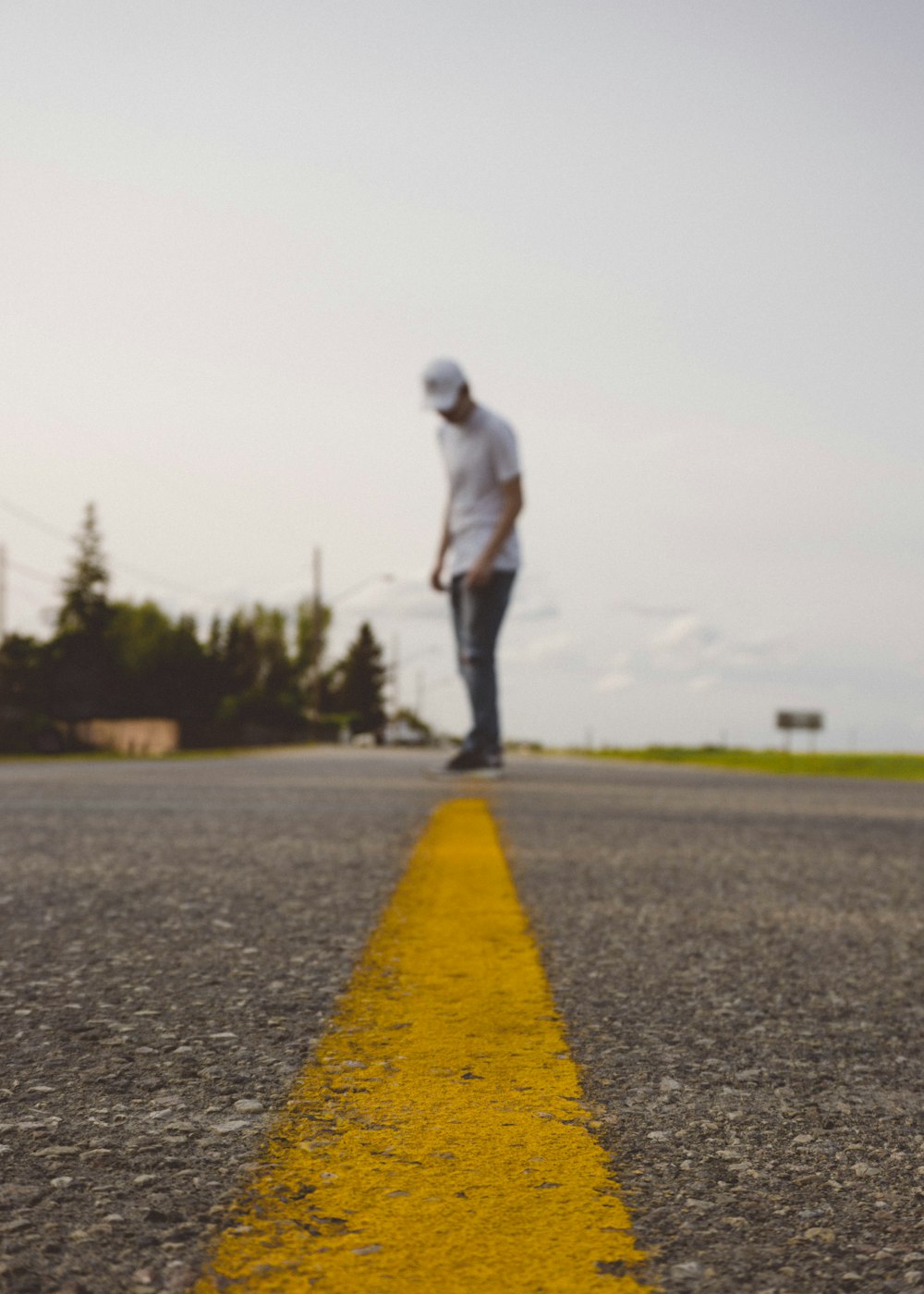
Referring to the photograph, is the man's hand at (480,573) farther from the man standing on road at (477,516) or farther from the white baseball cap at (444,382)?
the white baseball cap at (444,382)

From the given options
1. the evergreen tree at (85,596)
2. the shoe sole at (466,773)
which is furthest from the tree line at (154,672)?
the shoe sole at (466,773)

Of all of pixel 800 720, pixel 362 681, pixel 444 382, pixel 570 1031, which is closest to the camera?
pixel 570 1031

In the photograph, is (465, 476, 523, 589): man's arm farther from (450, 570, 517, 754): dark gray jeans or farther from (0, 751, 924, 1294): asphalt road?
(0, 751, 924, 1294): asphalt road

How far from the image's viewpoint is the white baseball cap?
6938 millimetres

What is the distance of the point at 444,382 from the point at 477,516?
29.2 inches

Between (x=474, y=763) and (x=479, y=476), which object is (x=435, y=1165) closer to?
(x=479, y=476)

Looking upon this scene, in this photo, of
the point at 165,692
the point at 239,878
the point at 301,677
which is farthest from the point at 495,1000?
the point at 301,677

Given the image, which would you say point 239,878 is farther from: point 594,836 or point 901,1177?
point 901,1177

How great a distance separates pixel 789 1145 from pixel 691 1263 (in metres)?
0.37

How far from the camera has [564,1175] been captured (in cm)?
132

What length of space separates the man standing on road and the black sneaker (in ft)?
1.46

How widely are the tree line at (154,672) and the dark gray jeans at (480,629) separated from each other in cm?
3641

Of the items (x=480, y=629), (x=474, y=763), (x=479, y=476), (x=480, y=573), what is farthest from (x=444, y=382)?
(x=474, y=763)

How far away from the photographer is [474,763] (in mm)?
7938
